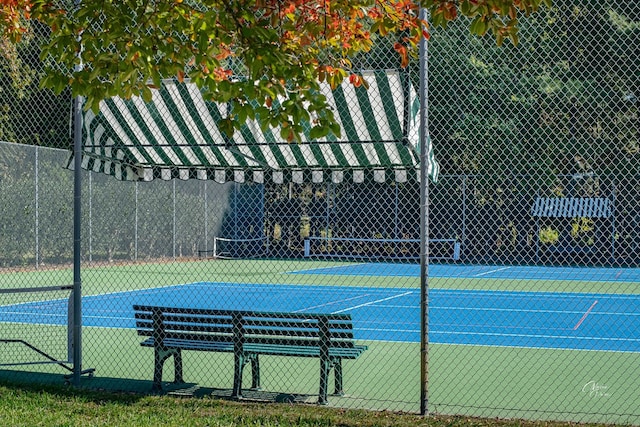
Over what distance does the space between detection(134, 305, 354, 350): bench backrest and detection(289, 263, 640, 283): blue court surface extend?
17483 millimetres

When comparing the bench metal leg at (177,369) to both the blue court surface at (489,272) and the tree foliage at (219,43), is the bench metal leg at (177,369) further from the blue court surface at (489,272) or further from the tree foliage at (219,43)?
the blue court surface at (489,272)

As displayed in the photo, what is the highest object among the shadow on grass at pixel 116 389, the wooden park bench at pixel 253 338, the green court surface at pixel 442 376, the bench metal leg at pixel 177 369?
the wooden park bench at pixel 253 338

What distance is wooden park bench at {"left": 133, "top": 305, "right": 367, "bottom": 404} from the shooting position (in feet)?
27.5

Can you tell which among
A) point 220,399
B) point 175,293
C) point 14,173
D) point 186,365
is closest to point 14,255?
point 14,173

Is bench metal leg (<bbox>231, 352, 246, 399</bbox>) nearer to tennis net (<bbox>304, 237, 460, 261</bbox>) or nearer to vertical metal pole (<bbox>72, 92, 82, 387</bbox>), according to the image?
vertical metal pole (<bbox>72, 92, 82, 387</bbox>)

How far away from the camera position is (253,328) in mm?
8828

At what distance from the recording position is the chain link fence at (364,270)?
903 cm

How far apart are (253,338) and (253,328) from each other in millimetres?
181

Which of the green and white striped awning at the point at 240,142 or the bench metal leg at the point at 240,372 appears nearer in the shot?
the bench metal leg at the point at 240,372

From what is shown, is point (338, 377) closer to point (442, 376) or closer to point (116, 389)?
point (442, 376)

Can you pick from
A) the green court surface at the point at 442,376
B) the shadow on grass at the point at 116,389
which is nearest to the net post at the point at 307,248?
the green court surface at the point at 442,376

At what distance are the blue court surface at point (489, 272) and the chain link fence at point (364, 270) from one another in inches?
5.8

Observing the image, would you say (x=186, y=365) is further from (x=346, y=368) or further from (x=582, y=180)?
(x=582, y=180)

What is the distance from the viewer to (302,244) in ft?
118
